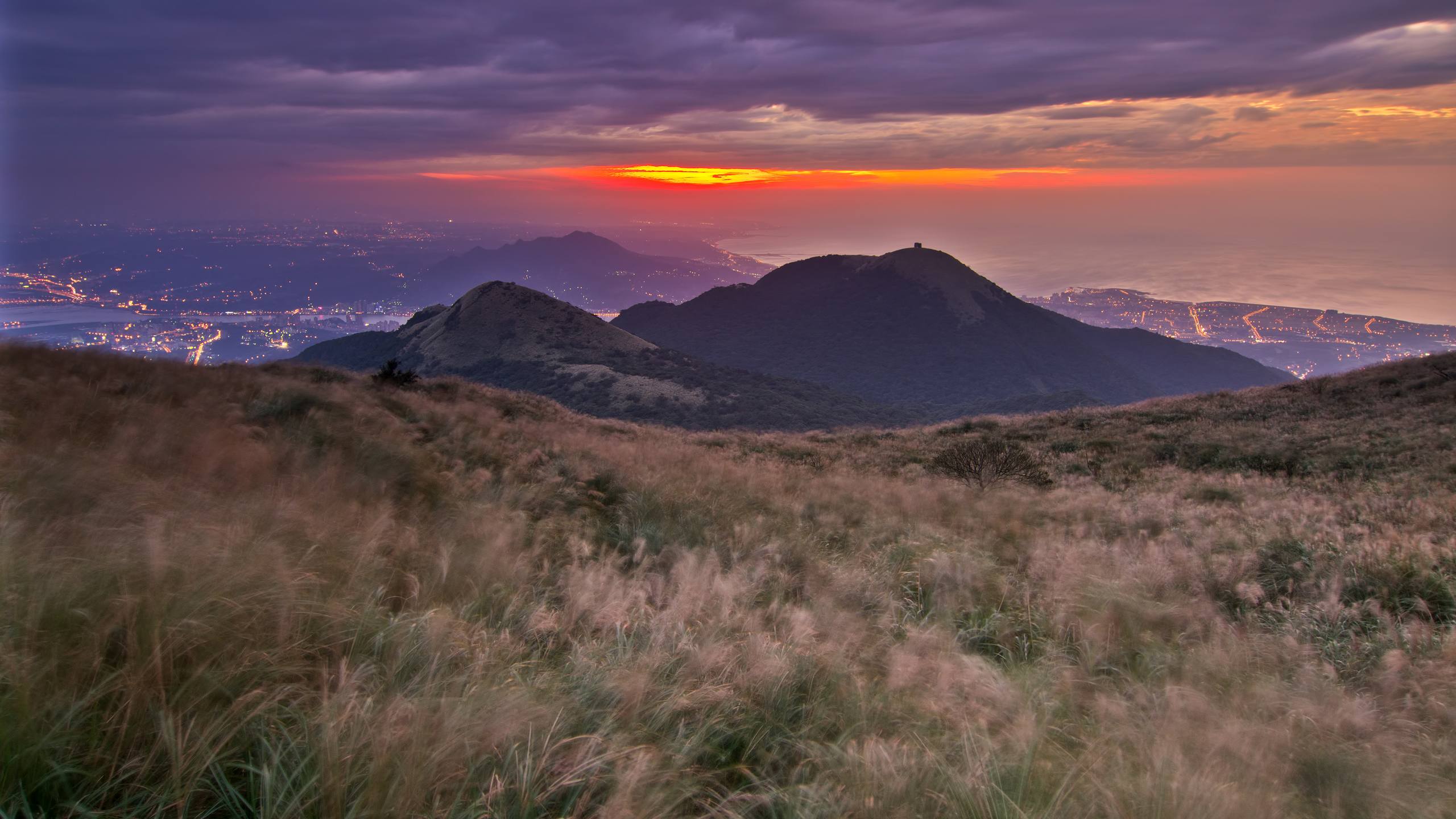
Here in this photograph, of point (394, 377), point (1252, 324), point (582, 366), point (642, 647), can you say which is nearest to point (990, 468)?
point (642, 647)

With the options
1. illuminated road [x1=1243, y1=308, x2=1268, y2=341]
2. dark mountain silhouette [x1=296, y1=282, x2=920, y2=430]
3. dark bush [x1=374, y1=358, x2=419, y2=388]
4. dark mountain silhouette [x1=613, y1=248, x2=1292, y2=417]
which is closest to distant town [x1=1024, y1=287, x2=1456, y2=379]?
illuminated road [x1=1243, y1=308, x2=1268, y2=341]

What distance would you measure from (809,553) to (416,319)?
368ft

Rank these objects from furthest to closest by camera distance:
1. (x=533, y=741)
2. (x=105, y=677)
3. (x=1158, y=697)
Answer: (x=1158, y=697), (x=533, y=741), (x=105, y=677)

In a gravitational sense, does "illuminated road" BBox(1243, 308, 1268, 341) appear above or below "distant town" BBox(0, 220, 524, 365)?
below

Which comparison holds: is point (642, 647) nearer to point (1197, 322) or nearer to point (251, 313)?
point (251, 313)

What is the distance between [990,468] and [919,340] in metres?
135

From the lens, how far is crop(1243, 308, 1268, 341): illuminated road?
151 metres

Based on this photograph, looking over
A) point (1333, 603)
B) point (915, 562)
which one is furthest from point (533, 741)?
point (1333, 603)

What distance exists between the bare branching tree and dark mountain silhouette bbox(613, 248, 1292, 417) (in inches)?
4029

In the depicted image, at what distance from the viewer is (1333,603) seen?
418 centimetres

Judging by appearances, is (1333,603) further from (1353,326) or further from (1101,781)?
(1353,326)

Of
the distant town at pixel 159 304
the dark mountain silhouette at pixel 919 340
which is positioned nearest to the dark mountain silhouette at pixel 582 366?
the distant town at pixel 159 304

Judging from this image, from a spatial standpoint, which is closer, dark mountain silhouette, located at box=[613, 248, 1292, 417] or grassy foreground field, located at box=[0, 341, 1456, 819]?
grassy foreground field, located at box=[0, 341, 1456, 819]

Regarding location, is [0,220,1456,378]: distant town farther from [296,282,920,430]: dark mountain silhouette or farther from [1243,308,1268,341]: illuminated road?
[296,282,920,430]: dark mountain silhouette
